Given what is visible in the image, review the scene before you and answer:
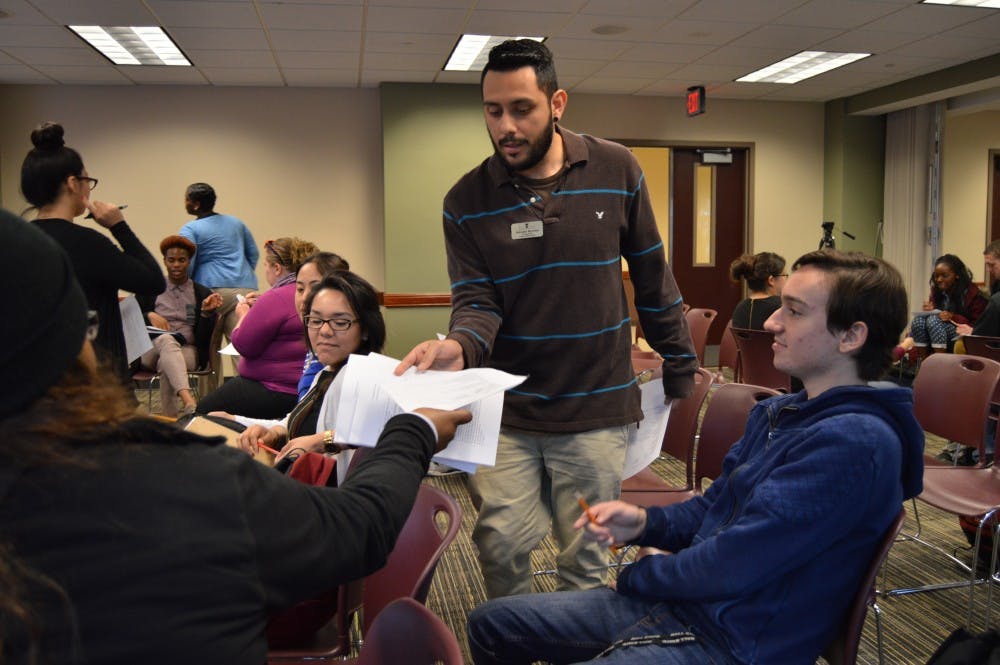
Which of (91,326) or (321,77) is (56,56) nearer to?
(321,77)

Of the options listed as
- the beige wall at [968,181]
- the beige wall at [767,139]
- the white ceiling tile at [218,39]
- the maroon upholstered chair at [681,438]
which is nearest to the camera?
the maroon upholstered chair at [681,438]

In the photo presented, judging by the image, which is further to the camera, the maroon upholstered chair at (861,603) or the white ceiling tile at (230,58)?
the white ceiling tile at (230,58)

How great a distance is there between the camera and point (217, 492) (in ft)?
2.51

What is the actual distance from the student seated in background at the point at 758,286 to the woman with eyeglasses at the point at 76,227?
3.42m

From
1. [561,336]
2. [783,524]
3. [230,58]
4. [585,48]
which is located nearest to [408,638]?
[783,524]

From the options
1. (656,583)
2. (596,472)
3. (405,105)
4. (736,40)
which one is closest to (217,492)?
(656,583)

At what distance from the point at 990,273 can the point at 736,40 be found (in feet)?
8.63

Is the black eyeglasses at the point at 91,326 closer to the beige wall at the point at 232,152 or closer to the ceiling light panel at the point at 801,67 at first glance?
the ceiling light panel at the point at 801,67

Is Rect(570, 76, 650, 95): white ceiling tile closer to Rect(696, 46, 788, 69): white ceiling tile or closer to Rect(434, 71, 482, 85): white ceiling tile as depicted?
Rect(696, 46, 788, 69): white ceiling tile

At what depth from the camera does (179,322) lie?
17.5 ft

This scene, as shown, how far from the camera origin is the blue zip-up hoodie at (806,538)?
135 cm

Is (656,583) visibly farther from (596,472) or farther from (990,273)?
(990,273)

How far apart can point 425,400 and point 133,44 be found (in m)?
6.12

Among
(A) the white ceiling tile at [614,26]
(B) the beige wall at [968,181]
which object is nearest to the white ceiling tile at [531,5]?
(A) the white ceiling tile at [614,26]
